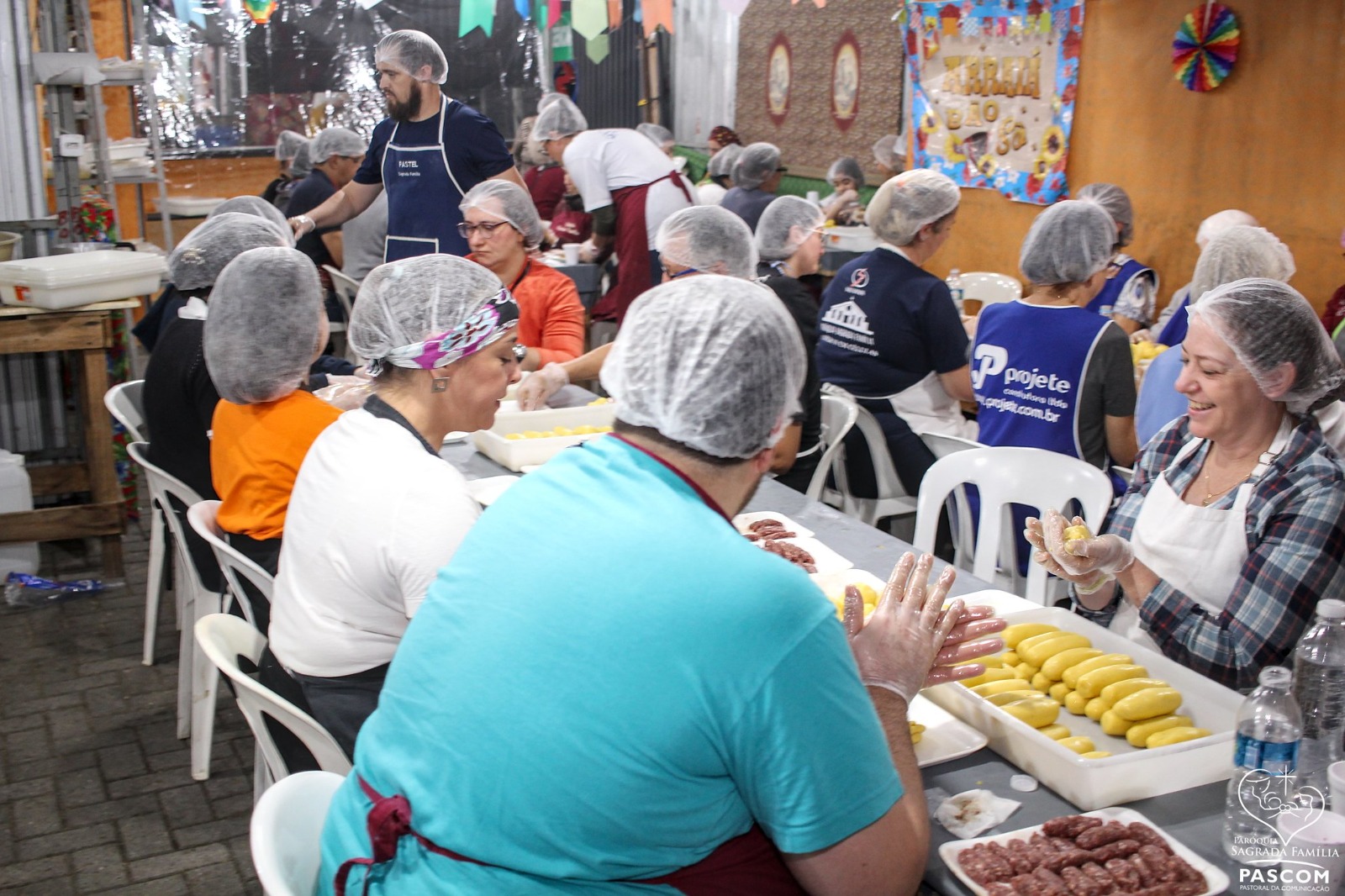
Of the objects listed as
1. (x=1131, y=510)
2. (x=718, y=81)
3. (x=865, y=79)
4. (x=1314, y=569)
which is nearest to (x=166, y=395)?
(x=1131, y=510)

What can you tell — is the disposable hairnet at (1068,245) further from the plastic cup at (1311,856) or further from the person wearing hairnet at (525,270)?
the plastic cup at (1311,856)

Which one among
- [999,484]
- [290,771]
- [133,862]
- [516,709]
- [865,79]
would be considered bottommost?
[133,862]

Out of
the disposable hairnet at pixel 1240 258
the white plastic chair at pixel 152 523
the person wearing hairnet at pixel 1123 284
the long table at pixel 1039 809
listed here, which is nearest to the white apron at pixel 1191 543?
the long table at pixel 1039 809

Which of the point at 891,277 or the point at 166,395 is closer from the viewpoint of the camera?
the point at 166,395

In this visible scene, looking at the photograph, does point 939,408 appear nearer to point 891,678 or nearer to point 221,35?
point 891,678

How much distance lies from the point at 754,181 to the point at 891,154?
4.52 feet

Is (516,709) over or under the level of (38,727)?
over

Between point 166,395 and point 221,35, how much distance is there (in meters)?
8.95

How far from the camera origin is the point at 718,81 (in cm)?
1235

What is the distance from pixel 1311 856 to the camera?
1.62 meters

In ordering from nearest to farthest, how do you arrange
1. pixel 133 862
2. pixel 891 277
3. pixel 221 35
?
pixel 133 862, pixel 891 277, pixel 221 35

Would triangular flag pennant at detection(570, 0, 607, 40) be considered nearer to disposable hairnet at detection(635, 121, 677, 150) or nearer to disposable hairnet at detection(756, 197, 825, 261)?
disposable hairnet at detection(635, 121, 677, 150)

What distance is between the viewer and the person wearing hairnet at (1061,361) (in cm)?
386

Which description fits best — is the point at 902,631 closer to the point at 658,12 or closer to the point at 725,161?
the point at 658,12
